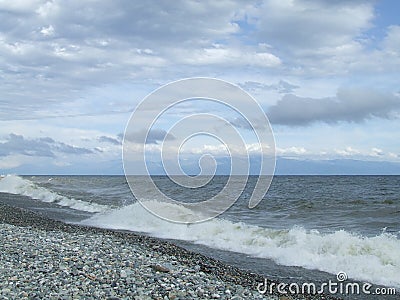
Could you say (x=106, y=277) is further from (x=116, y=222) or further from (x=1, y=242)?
(x=116, y=222)

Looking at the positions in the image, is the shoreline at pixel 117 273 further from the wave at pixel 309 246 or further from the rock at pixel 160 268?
the wave at pixel 309 246

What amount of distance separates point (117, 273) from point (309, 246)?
7.93 meters

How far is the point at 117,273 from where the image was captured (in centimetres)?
864

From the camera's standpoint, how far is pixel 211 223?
19.5m

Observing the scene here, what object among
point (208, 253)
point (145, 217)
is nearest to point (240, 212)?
point (145, 217)

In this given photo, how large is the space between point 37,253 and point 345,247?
9.14 meters

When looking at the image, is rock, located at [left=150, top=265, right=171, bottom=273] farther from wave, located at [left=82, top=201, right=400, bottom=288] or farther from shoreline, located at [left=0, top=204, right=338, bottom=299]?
wave, located at [left=82, top=201, right=400, bottom=288]

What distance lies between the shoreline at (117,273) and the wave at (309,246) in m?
2.77

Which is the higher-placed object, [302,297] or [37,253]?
[37,253]

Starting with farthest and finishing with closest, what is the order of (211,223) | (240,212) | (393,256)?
(240,212), (211,223), (393,256)
